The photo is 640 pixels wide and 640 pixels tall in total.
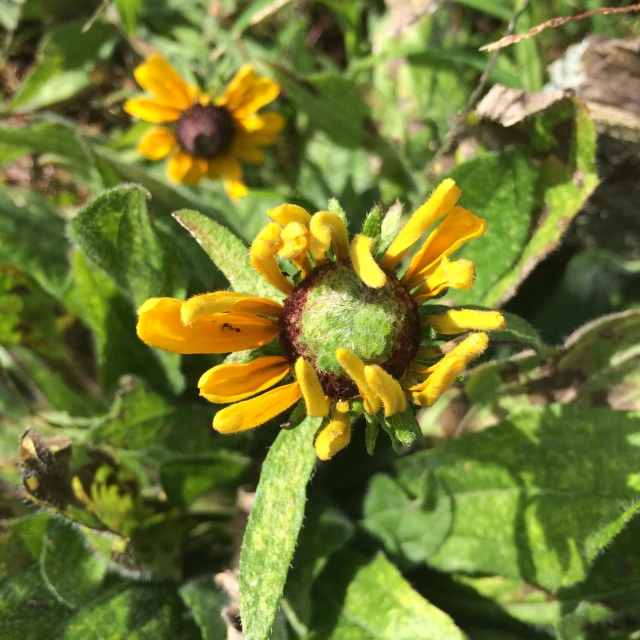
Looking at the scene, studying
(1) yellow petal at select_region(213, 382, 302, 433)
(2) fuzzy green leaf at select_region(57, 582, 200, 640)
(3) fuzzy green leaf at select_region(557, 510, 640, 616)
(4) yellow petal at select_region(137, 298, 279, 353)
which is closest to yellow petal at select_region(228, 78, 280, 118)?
(4) yellow petal at select_region(137, 298, 279, 353)

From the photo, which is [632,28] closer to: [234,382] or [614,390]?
[614,390]

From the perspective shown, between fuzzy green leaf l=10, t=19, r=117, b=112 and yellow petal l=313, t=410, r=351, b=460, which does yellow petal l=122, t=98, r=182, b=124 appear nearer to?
fuzzy green leaf l=10, t=19, r=117, b=112

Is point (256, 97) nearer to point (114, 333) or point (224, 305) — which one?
point (114, 333)

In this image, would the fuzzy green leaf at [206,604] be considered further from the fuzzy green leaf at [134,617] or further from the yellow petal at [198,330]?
the yellow petal at [198,330]

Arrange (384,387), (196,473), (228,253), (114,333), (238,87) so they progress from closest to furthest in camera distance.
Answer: (384,387)
(228,253)
(196,473)
(114,333)
(238,87)

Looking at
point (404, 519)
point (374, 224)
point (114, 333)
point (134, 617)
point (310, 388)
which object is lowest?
point (134, 617)

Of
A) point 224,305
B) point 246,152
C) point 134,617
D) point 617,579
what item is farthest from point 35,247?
point 617,579
